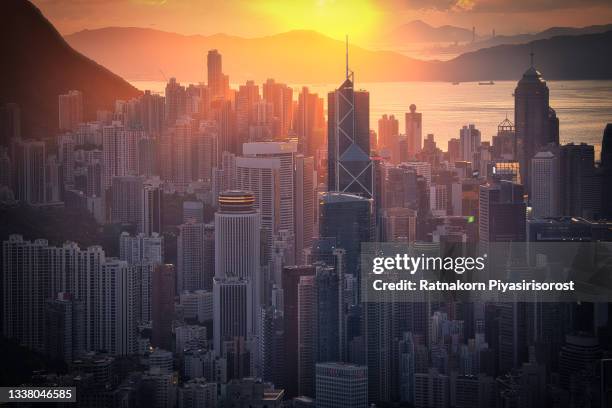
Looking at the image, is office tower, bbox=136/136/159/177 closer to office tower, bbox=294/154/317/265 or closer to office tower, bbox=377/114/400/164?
office tower, bbox=294/154/317/265

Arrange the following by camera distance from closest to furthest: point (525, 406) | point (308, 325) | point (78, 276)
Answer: point (525, 406)
point (308, 325)
point (78, 276)

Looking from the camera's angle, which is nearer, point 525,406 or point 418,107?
point 525,406

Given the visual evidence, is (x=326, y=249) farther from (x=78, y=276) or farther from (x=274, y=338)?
(x=78, y=276)

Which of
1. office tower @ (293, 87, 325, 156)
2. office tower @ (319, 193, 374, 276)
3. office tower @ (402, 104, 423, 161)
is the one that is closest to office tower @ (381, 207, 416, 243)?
office tower @ (319, 193, 374, 276)

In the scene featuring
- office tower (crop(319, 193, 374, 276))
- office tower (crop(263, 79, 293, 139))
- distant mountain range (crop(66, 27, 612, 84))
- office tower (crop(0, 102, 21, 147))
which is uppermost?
distant mountain range (crop(66, 27, 612, 84))

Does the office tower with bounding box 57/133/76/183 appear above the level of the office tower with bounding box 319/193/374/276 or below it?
above

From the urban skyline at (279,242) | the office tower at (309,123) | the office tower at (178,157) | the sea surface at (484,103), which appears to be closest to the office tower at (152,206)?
the urban skyline at (279,242)

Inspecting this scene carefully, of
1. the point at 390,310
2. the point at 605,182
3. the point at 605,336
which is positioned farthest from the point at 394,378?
the point at 605,182
